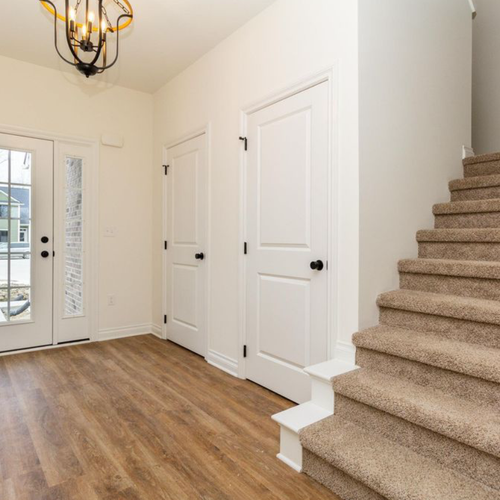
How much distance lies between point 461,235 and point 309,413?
1473 millimetres

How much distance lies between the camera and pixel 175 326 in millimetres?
3891

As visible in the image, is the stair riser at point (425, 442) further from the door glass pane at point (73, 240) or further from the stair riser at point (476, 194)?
the door glass pane at point (73, 240)

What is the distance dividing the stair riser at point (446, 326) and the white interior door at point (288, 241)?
38 cm

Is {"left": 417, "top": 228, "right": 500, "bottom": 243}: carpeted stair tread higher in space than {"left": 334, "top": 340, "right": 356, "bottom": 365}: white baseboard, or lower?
higher

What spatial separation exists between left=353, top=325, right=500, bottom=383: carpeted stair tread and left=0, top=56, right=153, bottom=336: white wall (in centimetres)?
292

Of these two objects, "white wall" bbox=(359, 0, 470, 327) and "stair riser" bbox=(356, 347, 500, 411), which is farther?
"white wall" bbox=(359, 0, 470, 327)

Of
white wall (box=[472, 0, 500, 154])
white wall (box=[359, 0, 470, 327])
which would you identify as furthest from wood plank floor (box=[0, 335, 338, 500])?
white wall (box=[472, 0, 500, 154])

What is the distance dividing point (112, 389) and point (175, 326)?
3.99ft

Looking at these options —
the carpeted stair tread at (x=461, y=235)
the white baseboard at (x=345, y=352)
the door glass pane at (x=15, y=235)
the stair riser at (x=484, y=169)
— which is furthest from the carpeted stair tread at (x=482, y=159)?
the door glass pane at (x=15, y=235)

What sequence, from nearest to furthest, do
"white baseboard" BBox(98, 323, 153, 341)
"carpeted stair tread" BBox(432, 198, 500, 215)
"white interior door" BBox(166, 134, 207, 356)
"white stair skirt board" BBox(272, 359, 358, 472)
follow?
"white stair skirt board" BBox(272, 359, 358, 472) < "carpeted stair tread" BBox(432, 198, 500, 215) < "white interior door" BBox(166, 134, 207, 356) < "white baseboard" BBox(98, 323, 153, 341)

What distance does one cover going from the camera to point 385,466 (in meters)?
1.47

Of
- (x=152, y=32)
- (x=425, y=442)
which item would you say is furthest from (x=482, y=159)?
(x=152, y=32)

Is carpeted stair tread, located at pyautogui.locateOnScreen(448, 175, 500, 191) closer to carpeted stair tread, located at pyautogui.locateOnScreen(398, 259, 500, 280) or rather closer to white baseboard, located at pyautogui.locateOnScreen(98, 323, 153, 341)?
carpeted stair tread, located at pyautogui.locateOnScreen(398, 259, 500, 280)

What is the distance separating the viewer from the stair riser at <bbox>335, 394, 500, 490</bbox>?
1.36 m
